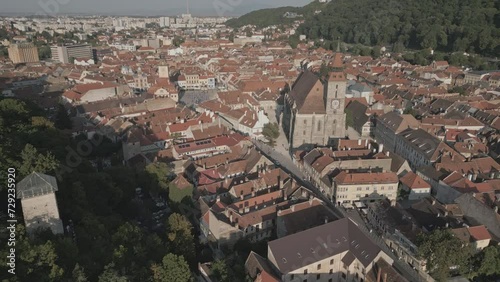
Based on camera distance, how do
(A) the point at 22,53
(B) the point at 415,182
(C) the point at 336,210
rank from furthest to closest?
(A) the point at 22,53
(B) the point at 415,182
(C) the point at 336,210

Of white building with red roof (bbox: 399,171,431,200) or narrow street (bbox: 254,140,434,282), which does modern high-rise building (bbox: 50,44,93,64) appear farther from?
white building with red roof (bbox: 399,171,431,200)

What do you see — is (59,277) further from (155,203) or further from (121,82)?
(121,82)

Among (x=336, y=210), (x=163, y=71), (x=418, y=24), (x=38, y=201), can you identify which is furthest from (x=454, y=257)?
(x=418, y=24)

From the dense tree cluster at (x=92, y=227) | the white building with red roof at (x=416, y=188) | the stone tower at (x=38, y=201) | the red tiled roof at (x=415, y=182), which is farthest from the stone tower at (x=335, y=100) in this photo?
the stone tower at (x=38, y=201)

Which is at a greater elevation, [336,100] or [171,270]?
[336,100]

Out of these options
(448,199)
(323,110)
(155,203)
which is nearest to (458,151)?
(448,199)

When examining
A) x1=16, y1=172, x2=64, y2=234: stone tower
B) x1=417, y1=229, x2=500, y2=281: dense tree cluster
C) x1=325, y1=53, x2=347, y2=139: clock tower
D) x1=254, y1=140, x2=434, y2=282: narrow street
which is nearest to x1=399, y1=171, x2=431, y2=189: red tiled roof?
x1=254, y1=140, x2=434, y2=282: narrow street

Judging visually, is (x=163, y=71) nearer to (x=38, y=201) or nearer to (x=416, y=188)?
(x=416, y=188)
